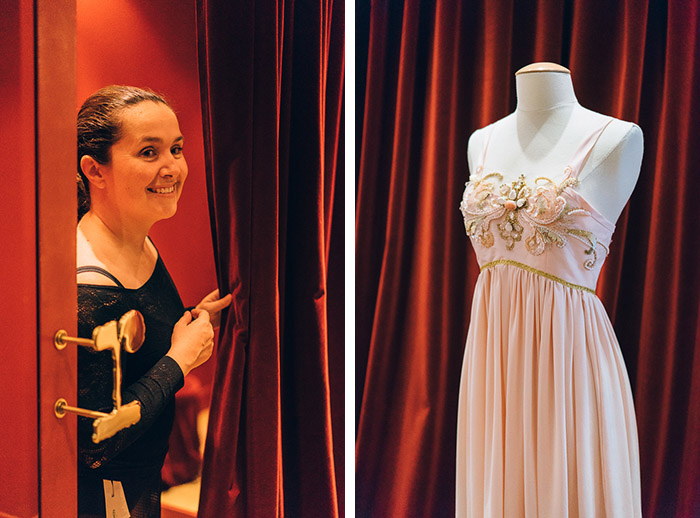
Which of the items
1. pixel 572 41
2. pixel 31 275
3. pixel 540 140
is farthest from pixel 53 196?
pixel 572 41

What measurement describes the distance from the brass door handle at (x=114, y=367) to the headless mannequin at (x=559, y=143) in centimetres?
95

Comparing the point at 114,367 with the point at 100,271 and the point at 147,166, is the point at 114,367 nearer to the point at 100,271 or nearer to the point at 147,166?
the point at 100,271

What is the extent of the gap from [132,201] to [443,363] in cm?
138

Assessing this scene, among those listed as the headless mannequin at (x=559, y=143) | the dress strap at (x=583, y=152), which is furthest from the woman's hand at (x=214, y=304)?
the dress strap at (x=583, y=152)

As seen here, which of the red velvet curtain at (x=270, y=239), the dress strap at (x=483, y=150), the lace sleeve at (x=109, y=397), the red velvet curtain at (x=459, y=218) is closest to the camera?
the lace sleeve at (x=109, y=397)

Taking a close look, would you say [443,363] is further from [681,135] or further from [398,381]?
[681,135]

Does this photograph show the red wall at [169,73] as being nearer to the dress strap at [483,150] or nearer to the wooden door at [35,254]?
the wooden door at [35,254]

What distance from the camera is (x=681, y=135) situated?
1907 mm

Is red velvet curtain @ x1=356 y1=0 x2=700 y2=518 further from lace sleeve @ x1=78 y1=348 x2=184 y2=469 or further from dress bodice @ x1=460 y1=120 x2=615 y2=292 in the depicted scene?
lace sleeve @ x1=78 y1=348 x2=184 y2=469

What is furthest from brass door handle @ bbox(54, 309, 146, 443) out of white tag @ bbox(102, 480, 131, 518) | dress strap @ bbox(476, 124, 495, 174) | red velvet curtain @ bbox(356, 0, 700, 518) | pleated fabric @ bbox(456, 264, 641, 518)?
red velvet curtain @ bbox(356, 0, 700, 518)

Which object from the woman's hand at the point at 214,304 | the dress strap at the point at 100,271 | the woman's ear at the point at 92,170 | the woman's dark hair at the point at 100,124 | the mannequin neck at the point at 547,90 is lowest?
the woman's hand at the point at 214,304

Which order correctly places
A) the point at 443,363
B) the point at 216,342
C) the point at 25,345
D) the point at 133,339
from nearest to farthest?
the point at 25,345
the point at 133,339
the point at 216,342
the point at 443,363

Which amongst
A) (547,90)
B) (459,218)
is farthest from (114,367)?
(459,218)

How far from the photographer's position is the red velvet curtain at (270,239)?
1.49 metres
